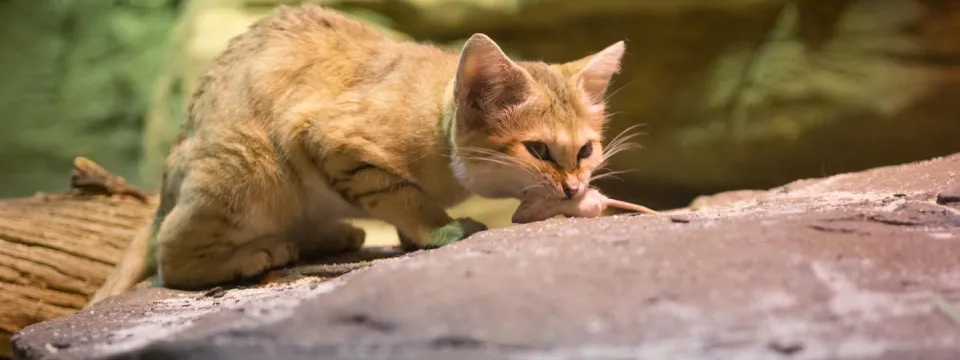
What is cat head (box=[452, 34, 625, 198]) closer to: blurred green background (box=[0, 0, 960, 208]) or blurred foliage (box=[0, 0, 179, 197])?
blurred green background (box=[0, 0, 960, 208])

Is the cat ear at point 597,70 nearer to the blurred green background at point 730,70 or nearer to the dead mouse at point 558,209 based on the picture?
the dead mouse at point 558,209

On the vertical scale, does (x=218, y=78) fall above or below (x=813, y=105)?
above

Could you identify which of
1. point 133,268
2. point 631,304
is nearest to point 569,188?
point 631,304

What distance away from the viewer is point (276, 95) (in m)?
2.75

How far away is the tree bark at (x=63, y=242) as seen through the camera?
2908mm

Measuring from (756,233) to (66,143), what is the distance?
17.0ft

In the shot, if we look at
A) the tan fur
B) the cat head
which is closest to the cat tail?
the tan fur

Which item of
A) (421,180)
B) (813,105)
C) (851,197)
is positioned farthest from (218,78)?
(813,105)

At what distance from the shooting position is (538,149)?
243 centimetres

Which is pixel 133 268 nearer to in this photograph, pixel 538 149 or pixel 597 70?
pixel 538 149

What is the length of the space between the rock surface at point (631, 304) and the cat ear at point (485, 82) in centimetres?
75

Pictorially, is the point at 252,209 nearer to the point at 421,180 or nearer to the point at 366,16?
the point at 421,180

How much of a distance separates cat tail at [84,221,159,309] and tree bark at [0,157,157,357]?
0.13 metres

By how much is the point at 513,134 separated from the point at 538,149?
0.10m
